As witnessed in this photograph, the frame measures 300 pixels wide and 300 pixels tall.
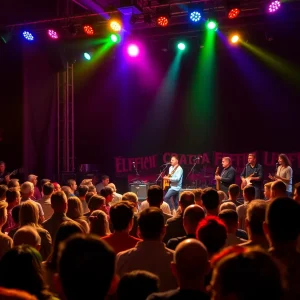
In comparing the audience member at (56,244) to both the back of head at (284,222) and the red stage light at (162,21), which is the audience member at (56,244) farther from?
the red stage light at (162,21)

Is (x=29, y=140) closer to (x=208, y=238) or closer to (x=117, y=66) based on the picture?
(x=117, y=66)

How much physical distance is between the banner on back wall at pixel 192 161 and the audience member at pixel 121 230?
994cm

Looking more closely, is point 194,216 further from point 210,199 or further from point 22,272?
point 22,272

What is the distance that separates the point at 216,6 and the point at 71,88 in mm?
5708

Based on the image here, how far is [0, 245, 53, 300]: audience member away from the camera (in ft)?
6.64

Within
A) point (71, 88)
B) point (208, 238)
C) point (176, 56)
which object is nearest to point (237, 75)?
point (176, 56)

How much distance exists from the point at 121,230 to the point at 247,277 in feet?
7.76

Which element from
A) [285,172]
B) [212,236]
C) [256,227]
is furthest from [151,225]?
[285,172]

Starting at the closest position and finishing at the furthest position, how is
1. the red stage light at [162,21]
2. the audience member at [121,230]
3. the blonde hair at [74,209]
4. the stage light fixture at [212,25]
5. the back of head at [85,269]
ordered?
Answer: 1. the back of head at [85,269]
2. the audience member at [121,230]
3. the blonde hair at [74,209]
4. the stage light fixture at [212,25]
5. the red stage light at [162,21]

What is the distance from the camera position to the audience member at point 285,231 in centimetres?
238

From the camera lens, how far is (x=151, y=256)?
3.02 m

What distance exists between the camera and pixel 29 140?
12641mm

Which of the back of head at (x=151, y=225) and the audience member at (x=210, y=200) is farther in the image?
the audience member at (x=210, y=200)

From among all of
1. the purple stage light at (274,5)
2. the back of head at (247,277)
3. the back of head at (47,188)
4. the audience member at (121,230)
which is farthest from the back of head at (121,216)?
the purple stage light at (274,5)
